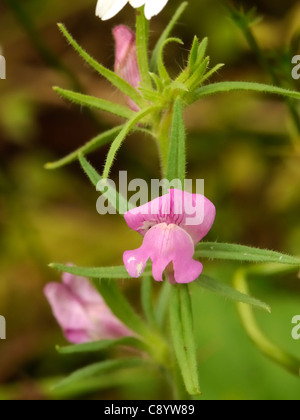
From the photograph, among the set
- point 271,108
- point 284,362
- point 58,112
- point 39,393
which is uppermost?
point 58,112

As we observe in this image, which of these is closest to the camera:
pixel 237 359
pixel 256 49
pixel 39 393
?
pixel 256 49

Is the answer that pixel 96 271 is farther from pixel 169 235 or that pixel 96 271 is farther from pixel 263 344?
pixel 263 344

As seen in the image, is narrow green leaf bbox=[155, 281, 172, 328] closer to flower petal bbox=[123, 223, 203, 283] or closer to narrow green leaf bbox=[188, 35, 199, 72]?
flower petal bbox=[123, 223, 203, 283]

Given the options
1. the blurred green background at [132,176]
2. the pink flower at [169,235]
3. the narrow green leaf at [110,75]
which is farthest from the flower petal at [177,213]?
the blurred green background at [132,176]

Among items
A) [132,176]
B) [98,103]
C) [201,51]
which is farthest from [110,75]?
[132,176]

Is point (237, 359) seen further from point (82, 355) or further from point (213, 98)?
point (213, 98)
